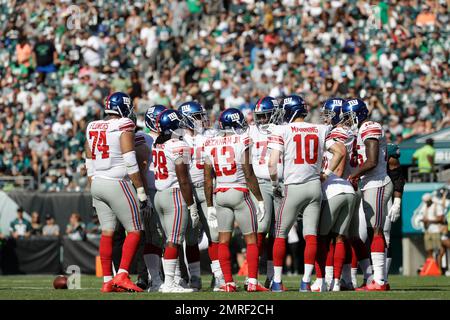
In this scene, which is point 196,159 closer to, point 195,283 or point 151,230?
point 151,230

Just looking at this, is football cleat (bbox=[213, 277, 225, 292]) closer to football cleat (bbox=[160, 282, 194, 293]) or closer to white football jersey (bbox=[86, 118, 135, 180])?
football cleat (bbox=[160, 282, 194, 293])

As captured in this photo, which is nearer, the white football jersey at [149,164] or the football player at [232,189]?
the football player at [232,189]

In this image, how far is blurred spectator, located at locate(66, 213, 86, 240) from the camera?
21.4 metres

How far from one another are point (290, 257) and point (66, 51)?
31.1 ft

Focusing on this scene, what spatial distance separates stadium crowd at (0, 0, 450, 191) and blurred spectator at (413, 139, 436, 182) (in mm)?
2319

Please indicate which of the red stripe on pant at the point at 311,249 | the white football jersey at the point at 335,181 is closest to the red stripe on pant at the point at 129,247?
the red stripe on pant at the point at 311,249

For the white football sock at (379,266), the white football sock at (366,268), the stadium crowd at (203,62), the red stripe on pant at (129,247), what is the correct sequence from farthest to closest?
the stadium crowd at (203,62)
the white football sock at (366,268)
the white football sock at (379,266)
the red stripe on pant at (129,247)

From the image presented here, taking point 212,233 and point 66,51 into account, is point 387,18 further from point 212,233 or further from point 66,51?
point 212,233

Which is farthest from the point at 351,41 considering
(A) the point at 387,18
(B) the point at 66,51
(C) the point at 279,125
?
(C) the point at 279,125

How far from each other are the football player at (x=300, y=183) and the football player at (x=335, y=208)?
250 millimetres

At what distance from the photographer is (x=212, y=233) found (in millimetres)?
13312

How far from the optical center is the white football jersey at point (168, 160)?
12.6 m

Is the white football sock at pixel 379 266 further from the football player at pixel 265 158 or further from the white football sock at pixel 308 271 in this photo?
the football player at pixel 265 158

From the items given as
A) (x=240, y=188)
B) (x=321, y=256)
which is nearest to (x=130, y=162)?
(x=240, y=188)
